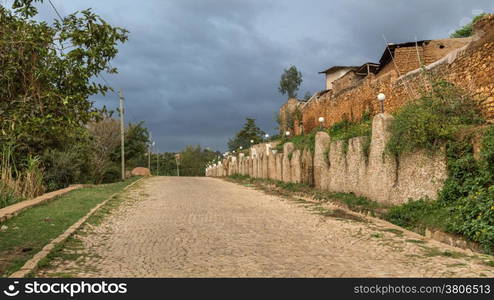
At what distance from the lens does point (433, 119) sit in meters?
8.38

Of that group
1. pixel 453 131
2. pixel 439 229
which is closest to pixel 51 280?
Result: pixel 439 229

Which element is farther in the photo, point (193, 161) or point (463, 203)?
point (193, 161)

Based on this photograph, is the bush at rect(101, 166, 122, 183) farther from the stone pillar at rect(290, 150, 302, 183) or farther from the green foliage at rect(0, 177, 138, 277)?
the green foliage at rect(0, 177, 138, 277)

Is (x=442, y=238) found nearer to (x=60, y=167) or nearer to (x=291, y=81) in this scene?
(x=60, y=167)

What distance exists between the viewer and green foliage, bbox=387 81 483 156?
827 cm

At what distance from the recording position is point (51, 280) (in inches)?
177

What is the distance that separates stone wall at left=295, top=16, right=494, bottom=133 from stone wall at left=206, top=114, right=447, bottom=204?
4.98ft

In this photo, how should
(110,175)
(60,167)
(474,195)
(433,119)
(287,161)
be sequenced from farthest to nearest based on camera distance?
(110,175) < (60,167) < (287,161) < (433,119) < (474,195)

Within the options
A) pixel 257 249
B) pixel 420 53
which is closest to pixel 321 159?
pixel 257 249

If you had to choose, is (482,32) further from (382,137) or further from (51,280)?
(51,280)

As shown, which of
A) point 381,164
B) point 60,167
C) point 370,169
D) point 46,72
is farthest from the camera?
point 60,167

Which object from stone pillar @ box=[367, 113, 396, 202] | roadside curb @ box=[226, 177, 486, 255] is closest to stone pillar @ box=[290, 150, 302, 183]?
stone pillar @ box=[367, 113, 396, 202]

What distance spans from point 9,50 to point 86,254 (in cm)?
283

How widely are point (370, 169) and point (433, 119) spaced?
2665 mm
